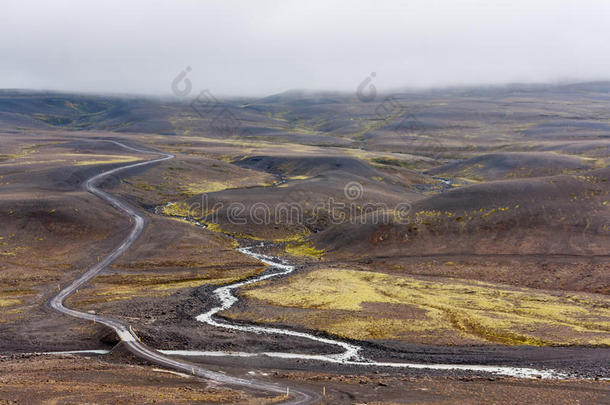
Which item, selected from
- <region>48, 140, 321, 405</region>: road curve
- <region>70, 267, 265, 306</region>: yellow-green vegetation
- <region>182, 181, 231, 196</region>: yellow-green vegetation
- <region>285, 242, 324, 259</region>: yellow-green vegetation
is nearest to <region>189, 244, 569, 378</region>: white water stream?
<region>48, 140, 321, 405</region>: road curve

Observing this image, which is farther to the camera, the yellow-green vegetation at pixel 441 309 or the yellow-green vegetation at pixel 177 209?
the yellow-green vegetation at pixel 177 209

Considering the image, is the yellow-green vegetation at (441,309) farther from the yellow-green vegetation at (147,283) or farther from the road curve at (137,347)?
the road curve at (137,347)

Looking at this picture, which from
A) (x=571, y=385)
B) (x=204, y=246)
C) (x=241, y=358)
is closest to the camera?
(x=571, y=385)

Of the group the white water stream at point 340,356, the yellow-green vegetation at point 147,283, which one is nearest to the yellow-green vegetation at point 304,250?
the yellow-green vegetation at point 147,283

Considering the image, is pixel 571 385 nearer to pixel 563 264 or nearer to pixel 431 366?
pixel 431 366

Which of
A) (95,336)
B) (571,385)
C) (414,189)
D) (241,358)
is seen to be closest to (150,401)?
(241,358)

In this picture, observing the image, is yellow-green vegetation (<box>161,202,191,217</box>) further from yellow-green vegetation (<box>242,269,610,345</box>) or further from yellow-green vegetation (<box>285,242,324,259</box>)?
yellow-green vegetation (<box>242,269,610,345</box>)

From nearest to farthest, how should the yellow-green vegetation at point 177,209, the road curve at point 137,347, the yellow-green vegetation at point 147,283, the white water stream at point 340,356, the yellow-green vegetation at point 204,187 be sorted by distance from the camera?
1. the road curve at point 137,347
2. the white water stream at point 340,356
3. the yellow-green vegetation at point 147,283
4. the yellow-green vegetation at point 177,209
5. the yellow-green vegetation at point 204,187
